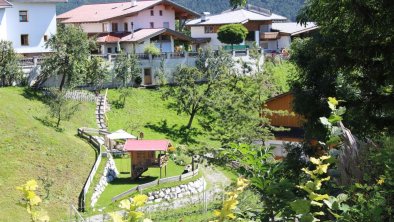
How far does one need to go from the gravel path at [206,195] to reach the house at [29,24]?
18.4 metres

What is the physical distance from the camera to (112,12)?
178ft

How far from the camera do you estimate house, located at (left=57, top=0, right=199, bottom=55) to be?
1907 inches

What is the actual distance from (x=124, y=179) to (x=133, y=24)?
26.7 meters

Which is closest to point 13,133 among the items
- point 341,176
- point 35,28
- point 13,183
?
point 13,183

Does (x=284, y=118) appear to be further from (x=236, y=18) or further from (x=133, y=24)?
(x=236, y=18)

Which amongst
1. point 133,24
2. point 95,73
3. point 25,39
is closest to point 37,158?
A: point 95,73

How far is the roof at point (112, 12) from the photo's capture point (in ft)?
172

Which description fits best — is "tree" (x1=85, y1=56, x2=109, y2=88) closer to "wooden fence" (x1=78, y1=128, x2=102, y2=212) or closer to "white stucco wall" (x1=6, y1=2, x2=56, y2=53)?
"white stucco wall" (x1=6, y1=2, x2=56, y2=53)

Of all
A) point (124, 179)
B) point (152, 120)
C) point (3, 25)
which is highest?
point (3, 25)

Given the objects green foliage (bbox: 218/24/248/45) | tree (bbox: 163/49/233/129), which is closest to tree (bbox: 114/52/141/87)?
tree (bbox: 163/49/233/129)

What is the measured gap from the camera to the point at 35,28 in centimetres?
4375

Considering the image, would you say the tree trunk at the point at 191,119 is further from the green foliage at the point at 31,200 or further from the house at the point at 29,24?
the green foliage at the point at 31,200

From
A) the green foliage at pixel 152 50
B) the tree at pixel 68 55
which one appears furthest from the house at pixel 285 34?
the tree at pixel 68 55

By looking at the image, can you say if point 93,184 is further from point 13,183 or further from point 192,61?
point 192,61
